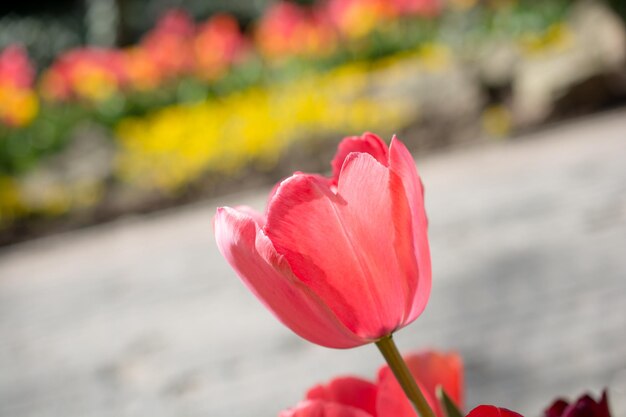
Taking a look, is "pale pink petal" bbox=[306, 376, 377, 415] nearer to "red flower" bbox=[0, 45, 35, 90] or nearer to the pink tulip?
the pink tulip

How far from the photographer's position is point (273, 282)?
53cm

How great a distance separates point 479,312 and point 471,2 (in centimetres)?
645

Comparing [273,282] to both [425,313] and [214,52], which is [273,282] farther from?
[214,52]

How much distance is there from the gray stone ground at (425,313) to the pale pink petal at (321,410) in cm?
240

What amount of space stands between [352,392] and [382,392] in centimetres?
4

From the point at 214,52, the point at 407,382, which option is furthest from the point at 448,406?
the point at 214,52

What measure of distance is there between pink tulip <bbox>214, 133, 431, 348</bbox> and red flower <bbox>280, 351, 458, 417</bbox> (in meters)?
0.03

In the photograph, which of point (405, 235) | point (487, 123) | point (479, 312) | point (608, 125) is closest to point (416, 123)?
point (487, 123)

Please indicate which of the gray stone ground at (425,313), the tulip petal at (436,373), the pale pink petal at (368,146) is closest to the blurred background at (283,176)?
the gray stone ground at (425,313)

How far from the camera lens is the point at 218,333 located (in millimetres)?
4543

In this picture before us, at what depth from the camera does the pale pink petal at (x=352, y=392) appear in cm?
58

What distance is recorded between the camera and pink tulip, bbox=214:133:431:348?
1.75ft

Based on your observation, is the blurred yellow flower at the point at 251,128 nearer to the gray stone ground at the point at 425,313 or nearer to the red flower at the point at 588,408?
the gray stone ground at the point at 425,313

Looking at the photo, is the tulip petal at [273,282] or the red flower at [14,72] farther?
the red flower at [14,72]
